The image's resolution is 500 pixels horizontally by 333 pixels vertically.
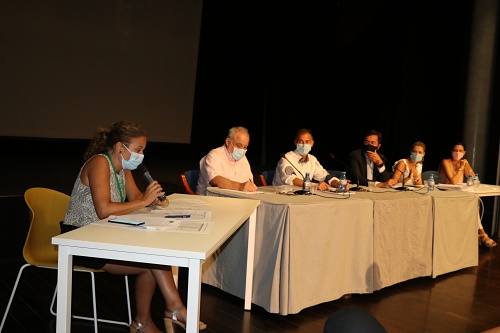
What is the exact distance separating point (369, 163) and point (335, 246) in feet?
5.55

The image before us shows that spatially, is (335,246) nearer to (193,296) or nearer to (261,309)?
(261,309)

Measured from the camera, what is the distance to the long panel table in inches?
116

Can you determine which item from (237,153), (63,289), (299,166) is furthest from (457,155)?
(63,289)

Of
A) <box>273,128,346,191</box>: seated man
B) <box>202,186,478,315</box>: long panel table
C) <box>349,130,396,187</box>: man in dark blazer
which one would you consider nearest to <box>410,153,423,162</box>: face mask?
<box>349,130,396,187</box>: man in dark blazer

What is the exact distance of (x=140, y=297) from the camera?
2404 mm

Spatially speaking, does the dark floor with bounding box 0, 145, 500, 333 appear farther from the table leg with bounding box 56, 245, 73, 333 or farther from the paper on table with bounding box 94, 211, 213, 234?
the table leg with bounding box 56, 245, 73, 333

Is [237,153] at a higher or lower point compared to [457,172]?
higher

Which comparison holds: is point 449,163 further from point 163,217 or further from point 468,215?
point 163,217

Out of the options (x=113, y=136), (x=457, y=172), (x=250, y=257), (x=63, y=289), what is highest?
(x=113, y=136)

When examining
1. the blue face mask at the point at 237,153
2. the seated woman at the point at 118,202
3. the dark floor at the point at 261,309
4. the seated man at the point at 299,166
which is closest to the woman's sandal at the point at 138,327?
the seated woman at the point at 118,202

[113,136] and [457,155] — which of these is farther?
[457,155]

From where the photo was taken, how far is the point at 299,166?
14.1 ft

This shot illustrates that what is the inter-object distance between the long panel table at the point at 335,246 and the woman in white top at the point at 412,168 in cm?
66

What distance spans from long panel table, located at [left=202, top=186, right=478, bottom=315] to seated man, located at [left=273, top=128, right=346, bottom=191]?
491 millimetres
